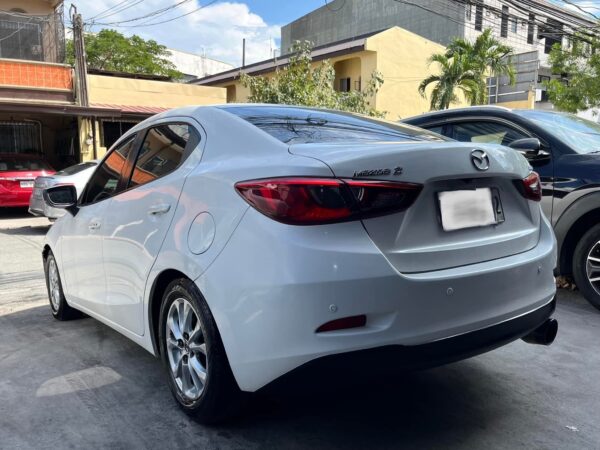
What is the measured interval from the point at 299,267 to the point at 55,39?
18.5m

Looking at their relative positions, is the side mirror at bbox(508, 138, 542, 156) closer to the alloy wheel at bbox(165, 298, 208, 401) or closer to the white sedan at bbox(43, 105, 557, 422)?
the white sedan at bbox(43, 105, 557, 422)

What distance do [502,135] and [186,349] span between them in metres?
3.92

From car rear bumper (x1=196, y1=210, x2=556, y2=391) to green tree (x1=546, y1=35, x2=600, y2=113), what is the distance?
16.8 metres

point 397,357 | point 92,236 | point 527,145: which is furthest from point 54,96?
point 397,357

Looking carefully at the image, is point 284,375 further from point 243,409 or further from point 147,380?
point 147,380

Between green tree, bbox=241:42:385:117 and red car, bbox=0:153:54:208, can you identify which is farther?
green tree, bbox=241:42:385:117

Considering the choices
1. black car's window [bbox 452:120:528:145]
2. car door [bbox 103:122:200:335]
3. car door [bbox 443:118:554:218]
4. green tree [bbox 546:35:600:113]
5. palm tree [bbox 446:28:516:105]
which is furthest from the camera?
palm tree [bbox 446:28:516:105]

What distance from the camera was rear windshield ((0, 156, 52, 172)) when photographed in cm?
1262

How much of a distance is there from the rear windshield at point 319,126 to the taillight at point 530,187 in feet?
1.64

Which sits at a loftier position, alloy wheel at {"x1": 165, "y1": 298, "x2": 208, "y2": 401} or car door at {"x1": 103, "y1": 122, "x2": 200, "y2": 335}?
car door at {"x1": 103, "y1": 122, "x2": 200, "y2": 335}

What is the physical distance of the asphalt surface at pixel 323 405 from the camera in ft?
8.82

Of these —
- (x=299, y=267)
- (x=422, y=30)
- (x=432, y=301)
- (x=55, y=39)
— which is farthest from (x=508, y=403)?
(x=422, y=30)

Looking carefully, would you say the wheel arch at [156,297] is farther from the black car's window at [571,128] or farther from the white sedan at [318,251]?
the black car's window at [571,128]

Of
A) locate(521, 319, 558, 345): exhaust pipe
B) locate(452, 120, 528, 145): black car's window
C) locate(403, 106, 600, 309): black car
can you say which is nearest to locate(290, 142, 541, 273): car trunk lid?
locate(521, 319, 558, 345): exhaust pipe
